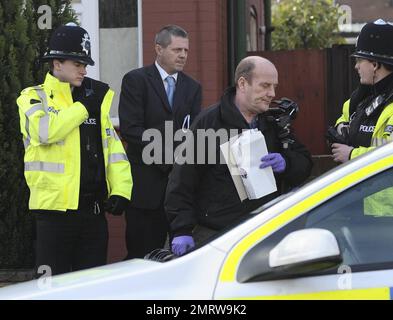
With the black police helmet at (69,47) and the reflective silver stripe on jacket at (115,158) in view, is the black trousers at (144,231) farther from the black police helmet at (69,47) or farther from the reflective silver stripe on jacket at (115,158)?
the black police helmet at (69,47)

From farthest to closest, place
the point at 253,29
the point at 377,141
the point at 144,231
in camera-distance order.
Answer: the point at 253,29
the point at 144,231
the point at 377,141

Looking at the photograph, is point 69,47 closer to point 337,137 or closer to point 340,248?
point 337,137

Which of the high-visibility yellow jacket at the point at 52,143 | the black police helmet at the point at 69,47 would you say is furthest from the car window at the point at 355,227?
the black police helmet at the point at 69,47

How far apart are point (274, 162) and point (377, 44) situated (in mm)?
988

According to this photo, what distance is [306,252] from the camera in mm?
3283

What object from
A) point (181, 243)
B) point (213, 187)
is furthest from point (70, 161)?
point (181, 243)

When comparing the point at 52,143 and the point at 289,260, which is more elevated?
the point at 52,143

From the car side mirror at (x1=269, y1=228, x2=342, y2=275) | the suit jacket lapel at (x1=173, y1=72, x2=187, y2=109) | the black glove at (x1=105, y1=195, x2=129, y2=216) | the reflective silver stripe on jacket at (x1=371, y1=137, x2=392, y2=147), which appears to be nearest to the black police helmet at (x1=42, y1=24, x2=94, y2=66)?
the black glove at (x1=105, y1=195, x2=129, y2=216)

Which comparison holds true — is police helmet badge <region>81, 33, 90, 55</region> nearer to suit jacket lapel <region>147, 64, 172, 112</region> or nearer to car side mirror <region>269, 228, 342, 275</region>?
suit jacket lapel <region>147, 64, 172, 112</region>

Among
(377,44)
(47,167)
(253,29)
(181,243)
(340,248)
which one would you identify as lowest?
(181,243)

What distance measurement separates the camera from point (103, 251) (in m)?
5.59

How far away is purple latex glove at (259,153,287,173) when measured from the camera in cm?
496

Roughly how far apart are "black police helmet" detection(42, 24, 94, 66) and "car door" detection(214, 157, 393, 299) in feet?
7.74
